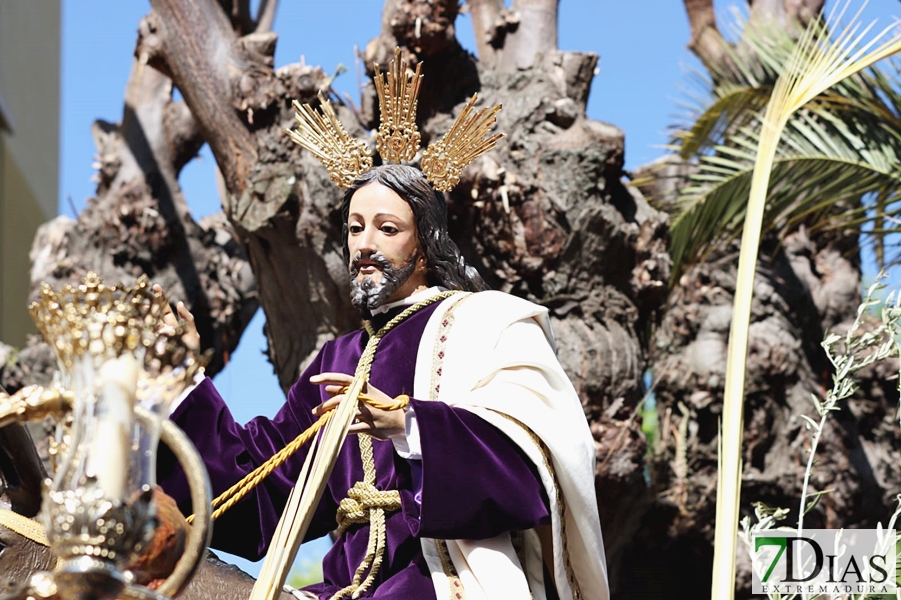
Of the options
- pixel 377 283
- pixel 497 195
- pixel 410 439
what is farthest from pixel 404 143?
pixel 497 195

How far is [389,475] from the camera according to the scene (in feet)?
11.7

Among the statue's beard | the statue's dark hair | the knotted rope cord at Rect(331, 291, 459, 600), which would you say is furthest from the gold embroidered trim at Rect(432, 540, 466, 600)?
the statue's dark hair

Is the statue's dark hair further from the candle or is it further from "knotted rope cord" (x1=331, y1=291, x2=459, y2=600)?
the candle

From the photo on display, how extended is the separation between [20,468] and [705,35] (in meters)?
6.88

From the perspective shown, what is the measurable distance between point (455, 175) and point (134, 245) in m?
4.78

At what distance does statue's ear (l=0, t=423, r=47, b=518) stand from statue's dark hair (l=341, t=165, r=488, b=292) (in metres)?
1.29

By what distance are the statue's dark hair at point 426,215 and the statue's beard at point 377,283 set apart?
12cm

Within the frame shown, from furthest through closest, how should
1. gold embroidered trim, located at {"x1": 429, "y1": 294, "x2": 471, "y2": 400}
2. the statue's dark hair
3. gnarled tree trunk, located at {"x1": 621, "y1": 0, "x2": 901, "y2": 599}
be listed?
1. gnarled tree trunk, located at {"x1": 621, "y1": 0, "x2": 901, "y2": 599}
2. the statue's dark hair
3. gold embroidered trim, located at {"x1": 429, "y1": 294, "x2": 471, "y2": 400}

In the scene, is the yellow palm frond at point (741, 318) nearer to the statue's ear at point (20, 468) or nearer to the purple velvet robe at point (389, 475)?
the purple velvet robe at point (389, 475)

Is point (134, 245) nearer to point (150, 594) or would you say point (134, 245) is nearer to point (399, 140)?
point (399, 140)

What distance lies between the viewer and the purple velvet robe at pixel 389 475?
10.4 ft

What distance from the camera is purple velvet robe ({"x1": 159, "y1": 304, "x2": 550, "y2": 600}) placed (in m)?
3.18

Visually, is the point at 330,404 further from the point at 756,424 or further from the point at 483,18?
the point at 483,18

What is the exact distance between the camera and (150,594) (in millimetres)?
1761
